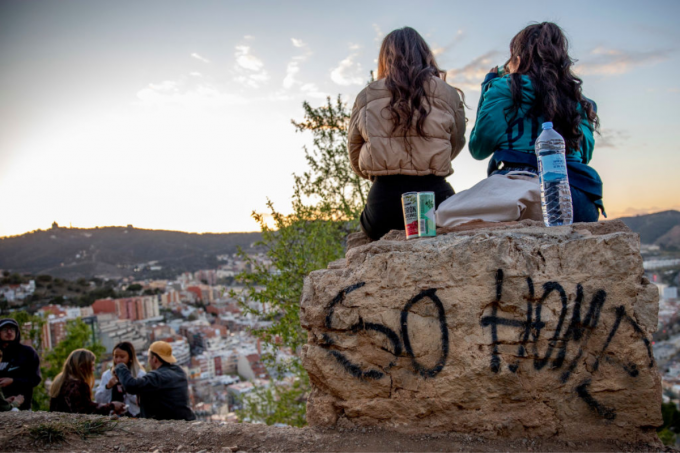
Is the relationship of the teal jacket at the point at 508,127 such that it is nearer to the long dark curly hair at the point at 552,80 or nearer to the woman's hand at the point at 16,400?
the long dark curly hair at the point at 552,80

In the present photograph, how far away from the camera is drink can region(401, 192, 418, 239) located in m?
2.60

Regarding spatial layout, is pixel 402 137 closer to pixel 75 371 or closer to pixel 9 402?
pixel 75 371

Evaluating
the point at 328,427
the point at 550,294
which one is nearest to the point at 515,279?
the point at 550,294

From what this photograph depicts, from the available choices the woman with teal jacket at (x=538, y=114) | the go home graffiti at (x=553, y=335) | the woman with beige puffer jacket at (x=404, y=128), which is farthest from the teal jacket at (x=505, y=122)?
the go home graffiti at (x=553, y=335)

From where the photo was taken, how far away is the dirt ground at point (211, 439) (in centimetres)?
219

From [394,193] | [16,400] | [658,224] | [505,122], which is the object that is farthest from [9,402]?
[658,224]

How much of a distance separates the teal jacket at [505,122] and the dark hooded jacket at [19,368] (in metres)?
5.22

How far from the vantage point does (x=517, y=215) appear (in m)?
2.61

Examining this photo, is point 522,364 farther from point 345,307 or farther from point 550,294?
point 345,307

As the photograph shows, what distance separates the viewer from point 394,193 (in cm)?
290

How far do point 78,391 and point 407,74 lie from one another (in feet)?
14.1

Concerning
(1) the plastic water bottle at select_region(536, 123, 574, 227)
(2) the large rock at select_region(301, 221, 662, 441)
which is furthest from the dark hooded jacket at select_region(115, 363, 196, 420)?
(1) the plastic water bottle at select_region(536, 123, 574, 227)

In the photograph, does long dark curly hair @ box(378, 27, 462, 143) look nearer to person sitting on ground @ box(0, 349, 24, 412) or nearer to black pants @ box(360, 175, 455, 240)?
black pants @ box(360, 175, 455, 240)

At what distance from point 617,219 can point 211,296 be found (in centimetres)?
3952
